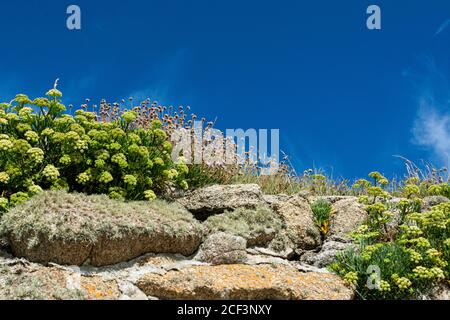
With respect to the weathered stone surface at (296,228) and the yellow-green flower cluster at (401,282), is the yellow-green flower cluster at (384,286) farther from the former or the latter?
the weathered stone surface at (296,228)

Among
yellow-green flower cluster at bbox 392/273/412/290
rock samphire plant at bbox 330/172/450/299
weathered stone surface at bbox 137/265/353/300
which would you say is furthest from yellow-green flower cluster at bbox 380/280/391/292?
weathered stone surface at bbox 137/265/353/300

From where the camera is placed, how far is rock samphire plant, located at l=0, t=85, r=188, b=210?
8414 mm

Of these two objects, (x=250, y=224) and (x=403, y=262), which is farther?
(x=250, y=224)

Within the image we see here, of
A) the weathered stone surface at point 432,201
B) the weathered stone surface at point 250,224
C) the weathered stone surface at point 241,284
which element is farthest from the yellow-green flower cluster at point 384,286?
the weathered stone surface at point 432,201

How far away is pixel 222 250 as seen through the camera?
26.7ft

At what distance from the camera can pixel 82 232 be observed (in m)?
7.20

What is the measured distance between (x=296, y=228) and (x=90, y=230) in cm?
361

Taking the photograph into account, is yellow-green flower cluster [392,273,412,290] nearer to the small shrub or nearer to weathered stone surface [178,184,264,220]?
the small shrub

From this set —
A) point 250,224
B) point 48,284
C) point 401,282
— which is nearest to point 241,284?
point 250,224

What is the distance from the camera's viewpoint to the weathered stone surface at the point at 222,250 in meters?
8.08

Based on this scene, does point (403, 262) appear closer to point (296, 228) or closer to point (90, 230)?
point (296, 228)

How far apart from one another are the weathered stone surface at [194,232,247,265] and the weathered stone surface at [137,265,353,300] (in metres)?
0.19

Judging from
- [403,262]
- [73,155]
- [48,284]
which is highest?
[73,155]
